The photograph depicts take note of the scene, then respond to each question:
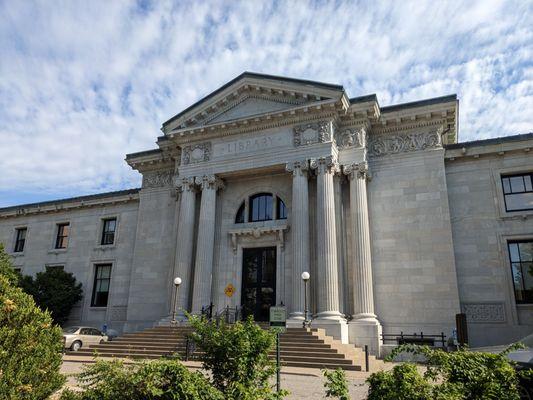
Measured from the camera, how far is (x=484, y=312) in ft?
65.4

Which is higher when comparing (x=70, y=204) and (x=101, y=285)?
(x=70, y=204)

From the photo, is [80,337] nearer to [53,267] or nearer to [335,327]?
[53,267]

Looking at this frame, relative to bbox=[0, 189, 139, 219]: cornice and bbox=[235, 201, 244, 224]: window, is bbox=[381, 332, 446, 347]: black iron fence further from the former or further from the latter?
bbox=[0, 189, 139, 219]: cornice

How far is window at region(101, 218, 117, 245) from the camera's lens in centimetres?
3206

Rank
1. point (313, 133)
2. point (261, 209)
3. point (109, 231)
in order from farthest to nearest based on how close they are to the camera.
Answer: point (109, 231) → point (261, 209) → point (313, 133)

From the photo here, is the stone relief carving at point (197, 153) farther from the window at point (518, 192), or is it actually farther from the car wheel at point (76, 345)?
the window at point (518, 192)

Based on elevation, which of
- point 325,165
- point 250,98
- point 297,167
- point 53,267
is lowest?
point 53,267

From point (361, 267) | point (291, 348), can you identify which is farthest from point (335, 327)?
point (361, 267)

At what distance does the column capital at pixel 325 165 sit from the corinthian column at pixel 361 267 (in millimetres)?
778

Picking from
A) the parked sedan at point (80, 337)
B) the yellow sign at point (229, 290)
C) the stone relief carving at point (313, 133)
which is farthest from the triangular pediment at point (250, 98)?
the parked sedan at point (80, 337)

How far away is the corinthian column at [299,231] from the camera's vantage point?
21125 mm

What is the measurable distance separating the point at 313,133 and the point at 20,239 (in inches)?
1092

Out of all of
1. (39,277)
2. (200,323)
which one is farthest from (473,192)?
(39,277)

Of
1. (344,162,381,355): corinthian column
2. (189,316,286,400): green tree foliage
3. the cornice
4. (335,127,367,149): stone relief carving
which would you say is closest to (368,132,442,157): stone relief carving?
(335,127,367,149): stone relief carving
